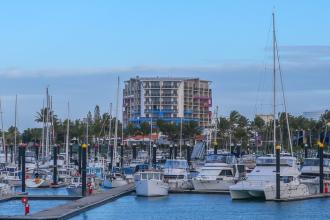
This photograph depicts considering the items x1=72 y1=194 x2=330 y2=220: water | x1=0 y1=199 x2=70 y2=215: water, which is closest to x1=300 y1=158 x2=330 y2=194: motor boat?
x1=72 y1=194 x2=330 y2=220: water

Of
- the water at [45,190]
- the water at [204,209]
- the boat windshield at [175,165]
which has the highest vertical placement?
the boat windshield at [175,165]

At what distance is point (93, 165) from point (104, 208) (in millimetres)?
29727

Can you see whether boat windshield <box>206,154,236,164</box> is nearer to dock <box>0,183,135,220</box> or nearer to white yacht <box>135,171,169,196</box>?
white yacht <box>135,171,169,196</box>

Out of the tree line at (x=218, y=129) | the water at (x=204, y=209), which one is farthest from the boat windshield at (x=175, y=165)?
the tree line at (x=218, y=129)

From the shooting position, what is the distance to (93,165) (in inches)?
3844

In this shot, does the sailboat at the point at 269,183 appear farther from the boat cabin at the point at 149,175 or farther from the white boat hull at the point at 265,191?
the boat cabin at the point at 149,175

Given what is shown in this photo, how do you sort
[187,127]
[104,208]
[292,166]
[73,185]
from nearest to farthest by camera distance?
[104,208]
[292,166]
[73,185]
[187,127]

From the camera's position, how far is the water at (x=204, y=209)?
63.2 meters

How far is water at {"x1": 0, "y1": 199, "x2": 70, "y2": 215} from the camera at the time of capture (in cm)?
6550

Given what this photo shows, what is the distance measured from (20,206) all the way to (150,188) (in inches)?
426

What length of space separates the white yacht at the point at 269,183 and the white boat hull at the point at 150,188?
6536mm

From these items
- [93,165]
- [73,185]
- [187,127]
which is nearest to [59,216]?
[73,185]

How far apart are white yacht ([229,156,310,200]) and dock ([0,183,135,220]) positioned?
9.45 meters

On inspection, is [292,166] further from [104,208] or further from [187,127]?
[187,127]
